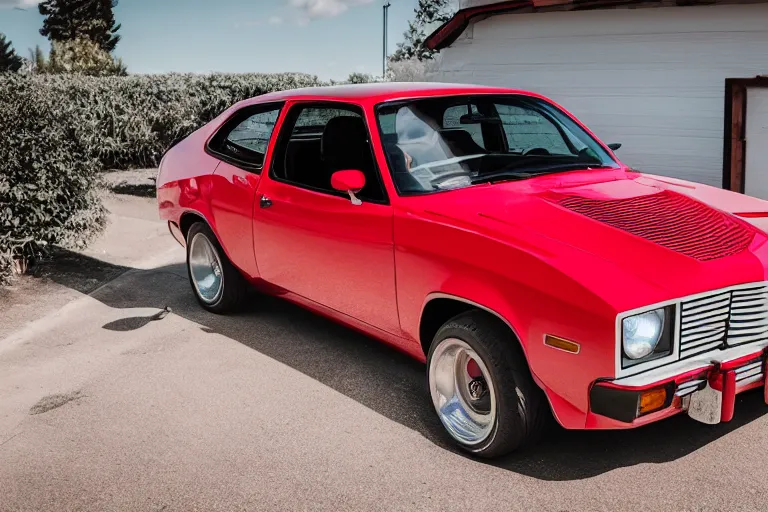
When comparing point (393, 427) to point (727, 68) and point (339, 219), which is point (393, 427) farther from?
point (727, 68)

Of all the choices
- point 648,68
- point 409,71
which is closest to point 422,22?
point 409,71

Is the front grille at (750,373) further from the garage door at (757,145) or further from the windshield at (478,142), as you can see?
the garage door at (757,145)

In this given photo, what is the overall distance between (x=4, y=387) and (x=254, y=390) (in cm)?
170

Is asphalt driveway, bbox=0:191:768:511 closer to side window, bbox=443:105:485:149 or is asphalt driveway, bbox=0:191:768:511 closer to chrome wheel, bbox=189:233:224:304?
chrome wheel, bbox=189:233:224:304

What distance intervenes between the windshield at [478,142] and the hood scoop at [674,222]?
1.93 feet

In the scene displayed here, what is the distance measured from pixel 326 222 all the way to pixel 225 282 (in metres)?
1.70

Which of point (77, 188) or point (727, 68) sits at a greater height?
point (727, 68)

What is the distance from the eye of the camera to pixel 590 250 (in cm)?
369

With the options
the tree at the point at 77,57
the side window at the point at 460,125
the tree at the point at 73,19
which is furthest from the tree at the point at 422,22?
the side window at the point at 460,125

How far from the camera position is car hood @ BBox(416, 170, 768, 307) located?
3580 mm

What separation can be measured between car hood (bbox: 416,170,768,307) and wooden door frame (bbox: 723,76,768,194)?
557 centimetres

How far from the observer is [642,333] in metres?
3.47

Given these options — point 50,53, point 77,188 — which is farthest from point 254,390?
point 50,53

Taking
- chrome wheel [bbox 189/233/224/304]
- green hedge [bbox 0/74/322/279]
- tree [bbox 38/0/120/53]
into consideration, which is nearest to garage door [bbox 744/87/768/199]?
chrome wheel [bbox 189/233/224/304]
